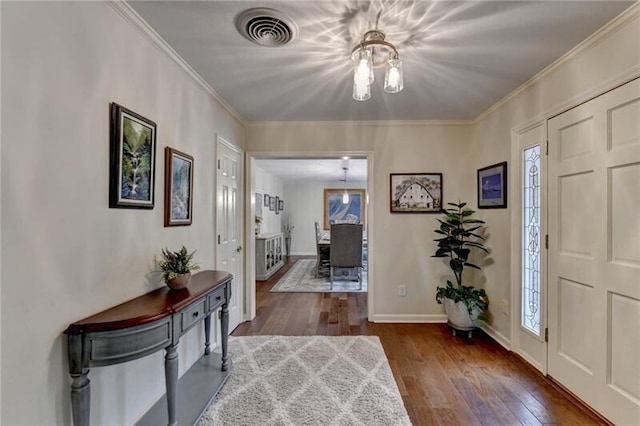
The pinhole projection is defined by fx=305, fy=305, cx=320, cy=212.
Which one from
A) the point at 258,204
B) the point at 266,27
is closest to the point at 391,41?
the point at 266,27

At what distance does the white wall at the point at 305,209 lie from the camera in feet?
30.5

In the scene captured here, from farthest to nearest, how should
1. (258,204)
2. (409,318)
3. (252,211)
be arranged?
(258,204) → (252,211) → (409,318)

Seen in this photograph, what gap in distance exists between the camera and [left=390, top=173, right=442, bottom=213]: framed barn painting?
3615mm

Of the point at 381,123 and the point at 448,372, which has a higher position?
the point at 381,123

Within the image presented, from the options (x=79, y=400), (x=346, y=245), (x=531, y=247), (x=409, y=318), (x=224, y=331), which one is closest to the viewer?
(x=79, y=400)

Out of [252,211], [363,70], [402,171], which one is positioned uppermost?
[363,70]

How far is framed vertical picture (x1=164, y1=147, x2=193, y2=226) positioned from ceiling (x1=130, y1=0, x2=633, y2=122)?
710mm

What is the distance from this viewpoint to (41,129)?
3.84 ft

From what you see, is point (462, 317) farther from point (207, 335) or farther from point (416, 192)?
point (207, 335)

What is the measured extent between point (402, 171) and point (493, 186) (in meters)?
0.97

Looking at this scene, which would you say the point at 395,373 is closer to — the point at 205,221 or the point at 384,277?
the point at 384,277

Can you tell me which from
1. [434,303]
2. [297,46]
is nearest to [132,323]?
[297,46]

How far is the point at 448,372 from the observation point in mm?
2447

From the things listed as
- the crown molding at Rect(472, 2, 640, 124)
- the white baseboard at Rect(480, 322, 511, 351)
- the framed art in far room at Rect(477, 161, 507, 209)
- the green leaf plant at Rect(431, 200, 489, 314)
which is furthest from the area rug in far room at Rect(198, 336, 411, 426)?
the crown molding at Rect(472, 2, 640, 124)
